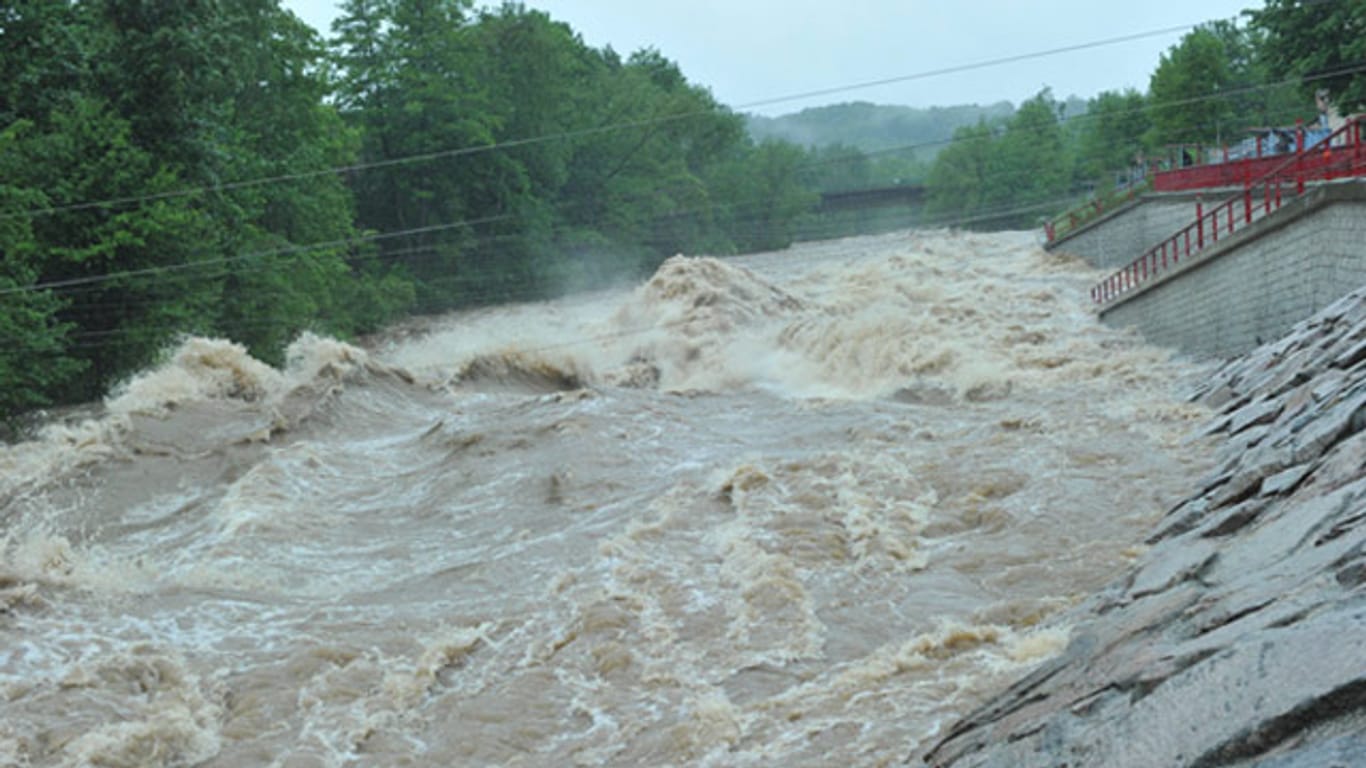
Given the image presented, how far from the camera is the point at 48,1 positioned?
26.0 metres

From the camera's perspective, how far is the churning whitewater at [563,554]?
781cm

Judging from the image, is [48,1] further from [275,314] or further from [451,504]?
[451,504]

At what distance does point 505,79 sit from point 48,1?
27.8 metres

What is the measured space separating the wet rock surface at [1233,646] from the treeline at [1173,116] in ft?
76.8

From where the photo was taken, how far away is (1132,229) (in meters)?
35.3

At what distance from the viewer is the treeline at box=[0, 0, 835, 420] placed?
24562 mm

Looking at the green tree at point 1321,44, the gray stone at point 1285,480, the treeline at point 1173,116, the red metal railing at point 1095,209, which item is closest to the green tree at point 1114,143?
the treeline at point 1173,116

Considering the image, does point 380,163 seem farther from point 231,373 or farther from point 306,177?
point 231,373

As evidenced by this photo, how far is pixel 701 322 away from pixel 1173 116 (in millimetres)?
34581

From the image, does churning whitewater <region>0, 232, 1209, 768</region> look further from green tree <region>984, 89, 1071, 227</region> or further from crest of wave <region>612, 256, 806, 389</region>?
green tree <region>984, 89, 1071, 227</region>

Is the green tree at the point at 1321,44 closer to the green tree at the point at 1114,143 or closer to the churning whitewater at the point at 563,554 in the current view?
the churning whitewater at the point at 563,554

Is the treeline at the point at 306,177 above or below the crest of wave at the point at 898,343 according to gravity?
above

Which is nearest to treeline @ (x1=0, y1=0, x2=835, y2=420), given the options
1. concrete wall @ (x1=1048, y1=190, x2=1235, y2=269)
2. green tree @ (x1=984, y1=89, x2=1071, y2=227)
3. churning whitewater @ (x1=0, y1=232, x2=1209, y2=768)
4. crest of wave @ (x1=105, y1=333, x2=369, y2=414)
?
crest of wave @ (x1=105, y1=333, x2=369, y2=414)

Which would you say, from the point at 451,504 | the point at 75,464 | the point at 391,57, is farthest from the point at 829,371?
the point at 391,57
